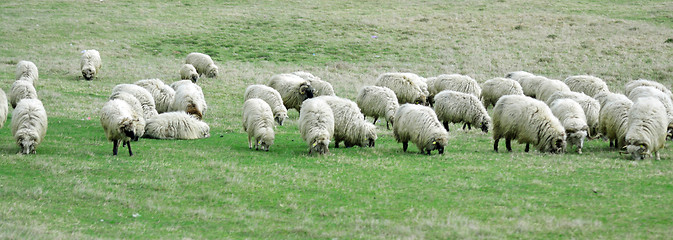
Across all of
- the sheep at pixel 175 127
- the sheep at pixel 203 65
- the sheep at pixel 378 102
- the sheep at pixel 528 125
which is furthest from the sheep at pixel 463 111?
the sheep at pixel 203 65

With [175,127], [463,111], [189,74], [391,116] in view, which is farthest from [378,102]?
[189,74]

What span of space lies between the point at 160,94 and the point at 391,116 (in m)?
8.06

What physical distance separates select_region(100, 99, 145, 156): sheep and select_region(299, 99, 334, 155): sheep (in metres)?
4.21

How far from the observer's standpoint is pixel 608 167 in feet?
48.6

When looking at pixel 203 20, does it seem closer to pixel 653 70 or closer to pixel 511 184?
pixel 653 70

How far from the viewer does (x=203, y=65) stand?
3359cm

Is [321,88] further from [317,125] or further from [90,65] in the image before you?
[90,65]

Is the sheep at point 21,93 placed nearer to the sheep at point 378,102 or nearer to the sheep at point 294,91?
the sheep at point 294,91

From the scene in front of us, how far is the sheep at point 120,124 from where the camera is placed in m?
15.2

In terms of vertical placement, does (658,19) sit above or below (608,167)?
above

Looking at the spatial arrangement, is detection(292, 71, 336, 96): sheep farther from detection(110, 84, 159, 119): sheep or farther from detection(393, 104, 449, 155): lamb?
detection(393, 104, 449, 155): lamb

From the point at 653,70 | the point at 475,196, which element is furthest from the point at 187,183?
the point at 653,70

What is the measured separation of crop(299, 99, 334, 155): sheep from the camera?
15.9m

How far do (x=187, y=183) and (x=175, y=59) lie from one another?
2633 cm
